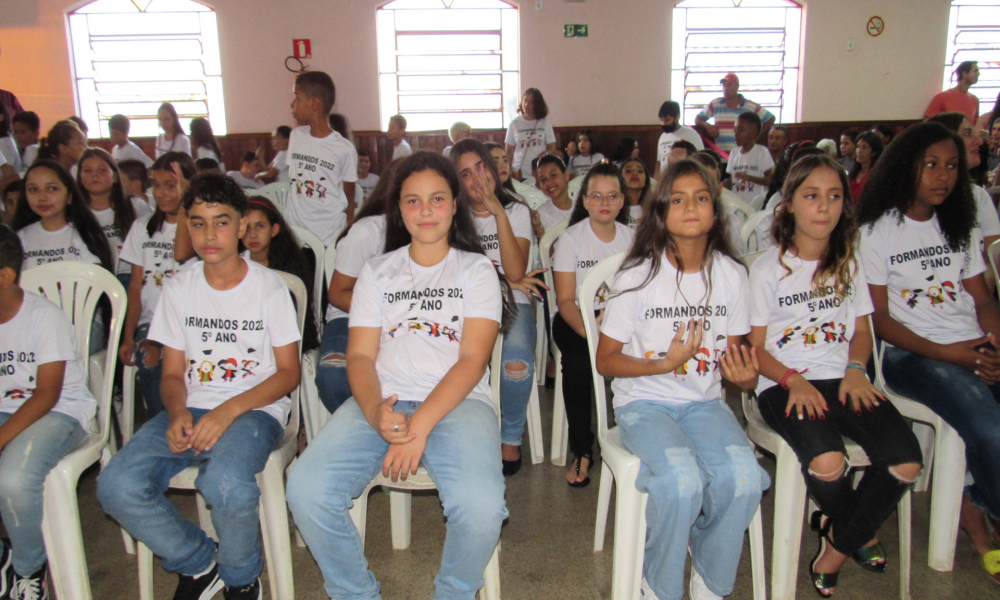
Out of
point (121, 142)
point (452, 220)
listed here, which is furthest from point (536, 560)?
point (121, 142)

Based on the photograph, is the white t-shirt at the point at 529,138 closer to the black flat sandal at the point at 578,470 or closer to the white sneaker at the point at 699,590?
the black flat sandal at the point at 578,470

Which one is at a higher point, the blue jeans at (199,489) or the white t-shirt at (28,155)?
the white t-shirt at (28,155)

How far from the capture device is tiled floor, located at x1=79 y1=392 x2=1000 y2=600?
1.68 metres

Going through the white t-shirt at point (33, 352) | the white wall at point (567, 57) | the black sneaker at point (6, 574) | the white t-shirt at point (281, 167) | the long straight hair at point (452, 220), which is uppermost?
the white wall at point (567, 57)

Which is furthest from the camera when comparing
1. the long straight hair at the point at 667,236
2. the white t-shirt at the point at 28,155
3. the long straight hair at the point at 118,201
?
the white t-shirt at the point at 28,155

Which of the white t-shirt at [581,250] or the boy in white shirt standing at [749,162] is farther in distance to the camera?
the boy in white shirt standing at [749,162]

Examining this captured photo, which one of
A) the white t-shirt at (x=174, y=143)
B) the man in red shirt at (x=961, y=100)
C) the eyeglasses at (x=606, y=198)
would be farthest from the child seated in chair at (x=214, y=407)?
the man in red shirt at (x=961, y=100)

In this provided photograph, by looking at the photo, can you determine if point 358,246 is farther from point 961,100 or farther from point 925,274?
point 961,100

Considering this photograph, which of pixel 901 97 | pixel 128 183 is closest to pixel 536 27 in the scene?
pixel 901 97

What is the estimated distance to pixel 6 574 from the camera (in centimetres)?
156

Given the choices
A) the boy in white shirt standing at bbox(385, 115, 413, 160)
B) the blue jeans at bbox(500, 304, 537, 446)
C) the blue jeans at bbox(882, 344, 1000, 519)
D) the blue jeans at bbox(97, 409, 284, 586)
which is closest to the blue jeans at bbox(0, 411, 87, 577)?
the blue jeans at bbox(97, 409, 284, 586)

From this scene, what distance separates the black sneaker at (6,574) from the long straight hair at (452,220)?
1235 mm

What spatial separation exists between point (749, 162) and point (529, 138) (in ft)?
6.37

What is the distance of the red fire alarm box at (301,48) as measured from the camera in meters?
7.76
